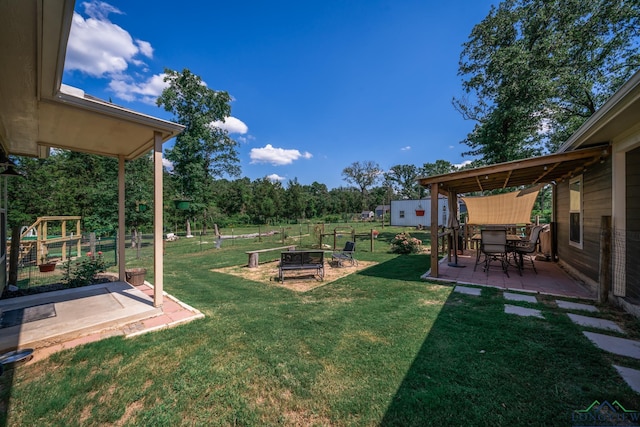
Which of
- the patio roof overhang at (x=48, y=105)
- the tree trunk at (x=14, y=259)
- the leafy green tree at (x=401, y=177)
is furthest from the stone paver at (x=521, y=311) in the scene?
the leafy green tree at (x=401, y=177)

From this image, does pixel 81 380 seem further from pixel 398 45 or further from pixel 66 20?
pixel 398 45

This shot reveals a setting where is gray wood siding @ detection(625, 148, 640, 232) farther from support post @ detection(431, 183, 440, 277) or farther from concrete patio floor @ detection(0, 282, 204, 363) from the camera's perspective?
concrete patio floor @ detection(0, 282, 204, 363)

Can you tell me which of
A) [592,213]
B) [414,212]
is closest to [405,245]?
[592,213]

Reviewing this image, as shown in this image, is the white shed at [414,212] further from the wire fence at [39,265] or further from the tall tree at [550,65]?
the wire fence at [39,265]

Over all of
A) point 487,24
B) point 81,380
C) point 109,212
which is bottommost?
point 81,380

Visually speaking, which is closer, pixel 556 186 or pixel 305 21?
pixel 556 186

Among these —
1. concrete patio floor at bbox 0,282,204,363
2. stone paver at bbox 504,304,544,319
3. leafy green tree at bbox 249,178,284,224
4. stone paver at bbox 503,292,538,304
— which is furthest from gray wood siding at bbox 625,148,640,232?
leafy green tree at bbox 249,178,284,224

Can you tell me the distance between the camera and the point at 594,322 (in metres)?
3.47

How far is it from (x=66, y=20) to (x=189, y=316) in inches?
141

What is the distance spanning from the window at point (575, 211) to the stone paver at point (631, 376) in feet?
14.6

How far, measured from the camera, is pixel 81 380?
7.82 feet

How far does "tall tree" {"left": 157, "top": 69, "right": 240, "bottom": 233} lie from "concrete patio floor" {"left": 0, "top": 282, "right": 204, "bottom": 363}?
15177 millimetres

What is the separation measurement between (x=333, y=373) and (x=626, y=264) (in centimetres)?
495

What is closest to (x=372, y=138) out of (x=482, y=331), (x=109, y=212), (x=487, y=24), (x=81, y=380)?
(x=487, y=24)
